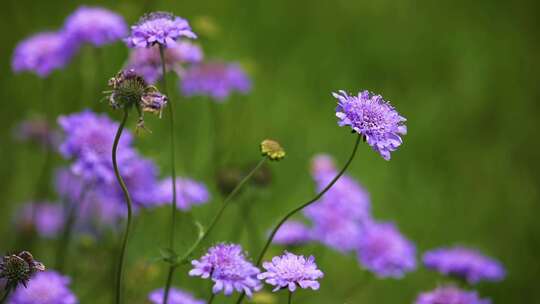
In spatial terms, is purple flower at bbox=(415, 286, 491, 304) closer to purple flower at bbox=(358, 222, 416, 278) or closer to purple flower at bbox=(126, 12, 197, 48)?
purple flower at bbox=(358, 222, 416, 278)

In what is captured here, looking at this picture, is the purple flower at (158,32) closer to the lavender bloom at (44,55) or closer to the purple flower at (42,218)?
the lavender bloom at (44,55)

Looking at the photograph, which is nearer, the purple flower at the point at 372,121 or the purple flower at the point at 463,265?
the purple flower at the point at 372,121

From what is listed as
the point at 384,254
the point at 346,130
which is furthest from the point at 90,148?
the point at 346,130

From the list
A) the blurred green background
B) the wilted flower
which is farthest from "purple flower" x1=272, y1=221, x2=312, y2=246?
the wilted flower

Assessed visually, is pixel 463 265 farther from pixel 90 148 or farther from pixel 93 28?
pixel 93 28

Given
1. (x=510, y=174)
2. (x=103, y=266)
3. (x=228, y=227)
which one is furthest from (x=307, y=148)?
(x=103, y=266)

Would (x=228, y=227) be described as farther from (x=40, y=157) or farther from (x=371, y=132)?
(x=371, y=132)

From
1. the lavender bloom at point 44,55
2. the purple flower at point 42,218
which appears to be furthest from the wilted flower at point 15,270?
the purple flower at point 42,218
